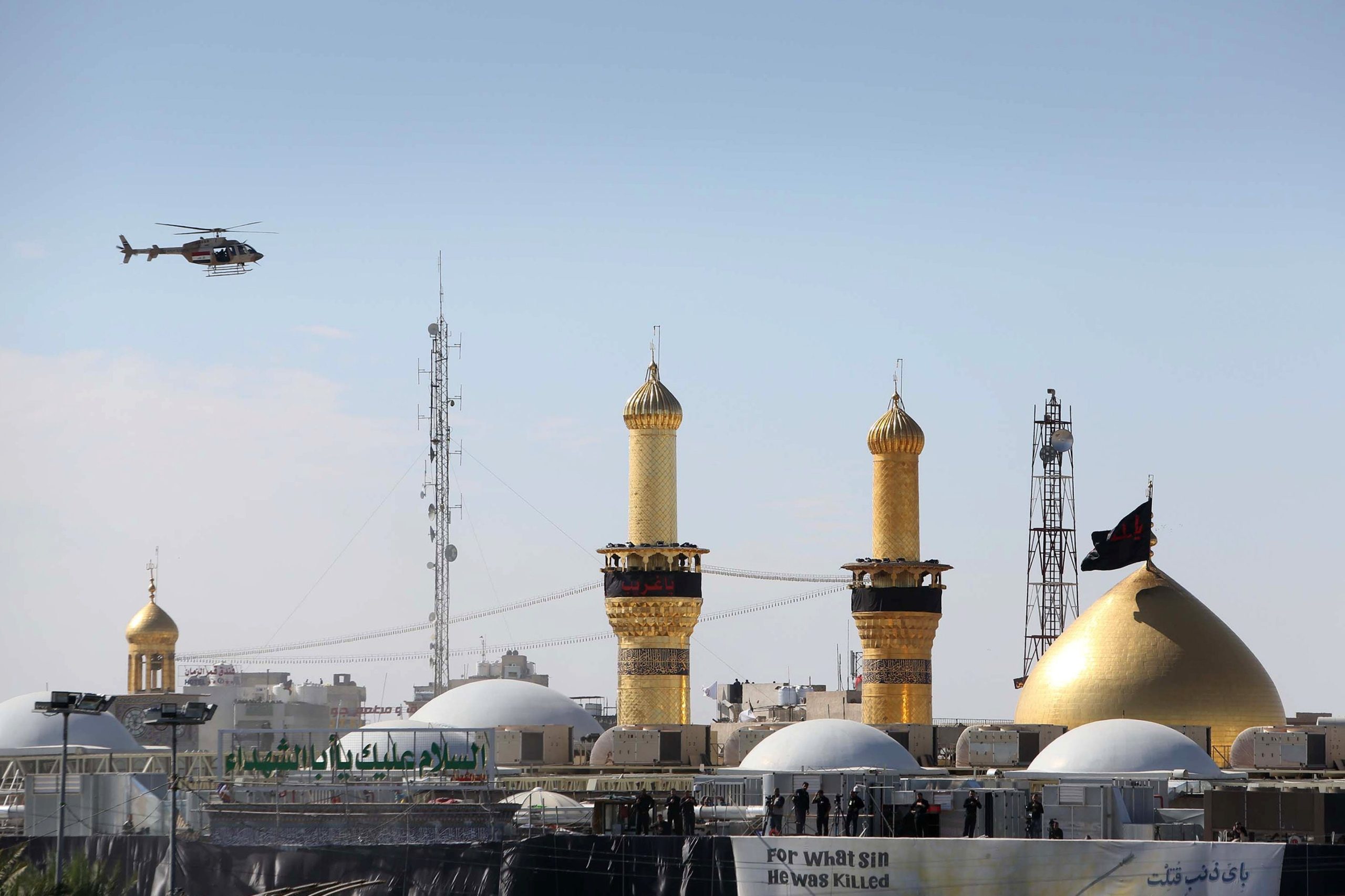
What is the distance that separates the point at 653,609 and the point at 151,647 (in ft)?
139

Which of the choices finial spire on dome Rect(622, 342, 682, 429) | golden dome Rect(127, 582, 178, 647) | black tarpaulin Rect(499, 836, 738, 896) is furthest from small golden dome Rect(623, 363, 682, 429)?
golden dome Rect(127, 582, 178, 647)

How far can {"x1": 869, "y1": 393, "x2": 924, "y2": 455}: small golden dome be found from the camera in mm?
60156

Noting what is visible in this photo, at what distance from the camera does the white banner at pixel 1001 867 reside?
3512cm

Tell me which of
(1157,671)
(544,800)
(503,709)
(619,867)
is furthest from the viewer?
(503,709)

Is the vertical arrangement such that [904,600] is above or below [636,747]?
above

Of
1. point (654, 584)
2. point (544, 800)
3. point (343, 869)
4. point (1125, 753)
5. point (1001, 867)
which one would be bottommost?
point (343, 869)

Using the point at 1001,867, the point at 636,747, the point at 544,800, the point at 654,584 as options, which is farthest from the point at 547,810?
the point at 654,584

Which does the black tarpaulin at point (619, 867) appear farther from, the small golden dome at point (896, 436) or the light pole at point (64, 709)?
the small golden dome at point (896, 436)

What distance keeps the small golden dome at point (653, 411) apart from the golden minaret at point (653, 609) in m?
1.67

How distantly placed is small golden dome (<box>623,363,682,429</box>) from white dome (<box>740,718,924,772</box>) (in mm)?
12613

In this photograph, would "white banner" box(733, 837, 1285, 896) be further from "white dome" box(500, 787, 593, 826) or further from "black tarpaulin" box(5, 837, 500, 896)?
"white dome" box(500, 787, 593, 826)

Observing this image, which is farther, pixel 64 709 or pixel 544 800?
pixel 544 800

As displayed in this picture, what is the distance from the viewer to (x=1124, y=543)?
58.2m

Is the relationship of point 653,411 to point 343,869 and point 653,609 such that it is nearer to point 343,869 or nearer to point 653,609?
point 653,609
